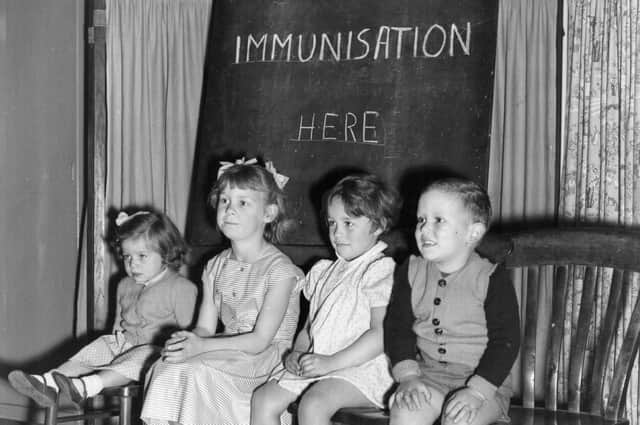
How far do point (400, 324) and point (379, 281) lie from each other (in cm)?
21

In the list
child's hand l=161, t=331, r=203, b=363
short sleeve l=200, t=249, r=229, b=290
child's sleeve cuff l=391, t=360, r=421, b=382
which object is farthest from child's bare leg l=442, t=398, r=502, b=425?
short sleeve l=200, t=249, r=229, b=290

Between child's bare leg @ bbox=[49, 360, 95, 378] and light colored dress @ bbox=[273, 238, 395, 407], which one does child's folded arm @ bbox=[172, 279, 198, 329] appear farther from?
light colored dress @ bbox=[273, 238, 395, 407]

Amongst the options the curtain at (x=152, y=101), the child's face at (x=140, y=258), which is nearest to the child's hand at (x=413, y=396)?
the child's face at (x=140, y=258)

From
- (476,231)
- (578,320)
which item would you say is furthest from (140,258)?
(578,320)

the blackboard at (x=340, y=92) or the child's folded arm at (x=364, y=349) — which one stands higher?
the blackboard at (x=340, y=92)

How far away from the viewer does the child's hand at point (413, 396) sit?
7.48ft

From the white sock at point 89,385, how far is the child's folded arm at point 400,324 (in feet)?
3.06

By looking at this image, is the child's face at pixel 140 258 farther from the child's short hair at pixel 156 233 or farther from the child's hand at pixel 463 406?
the child's hand at pixel 463 406

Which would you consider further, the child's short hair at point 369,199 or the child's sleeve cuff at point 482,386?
the child's short hair at point 369,199

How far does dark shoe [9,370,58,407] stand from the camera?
269 cm

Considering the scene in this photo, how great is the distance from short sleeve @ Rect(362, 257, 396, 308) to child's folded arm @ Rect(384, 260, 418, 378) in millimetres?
82

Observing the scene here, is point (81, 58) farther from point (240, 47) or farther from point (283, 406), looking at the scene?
point (283, 406)

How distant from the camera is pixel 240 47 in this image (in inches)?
130

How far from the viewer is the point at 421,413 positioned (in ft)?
7.45
